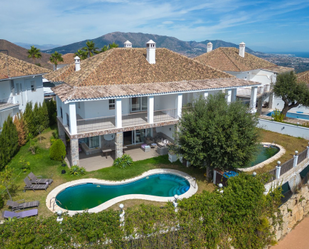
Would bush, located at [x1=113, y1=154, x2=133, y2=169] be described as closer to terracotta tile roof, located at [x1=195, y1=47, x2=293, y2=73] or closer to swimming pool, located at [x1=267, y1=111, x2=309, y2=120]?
terracotta tile roof, located at [x1=195, y1=47, x2=293, y2=73]

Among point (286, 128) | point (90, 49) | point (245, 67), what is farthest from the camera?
point (90, 49)

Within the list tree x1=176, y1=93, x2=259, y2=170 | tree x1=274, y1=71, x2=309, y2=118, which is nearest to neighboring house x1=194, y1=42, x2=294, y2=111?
tree x1=274, y1=71, x2=309, y2=118

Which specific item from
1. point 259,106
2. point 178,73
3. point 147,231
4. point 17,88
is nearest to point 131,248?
point 147,231

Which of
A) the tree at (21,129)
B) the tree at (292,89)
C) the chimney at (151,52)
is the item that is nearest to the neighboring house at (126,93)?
the chimney at (151,52)

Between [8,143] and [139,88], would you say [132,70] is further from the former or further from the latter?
[8,143]

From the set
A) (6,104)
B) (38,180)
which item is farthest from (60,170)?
(6,104)

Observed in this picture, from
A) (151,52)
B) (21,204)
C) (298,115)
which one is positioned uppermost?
(151,52)
